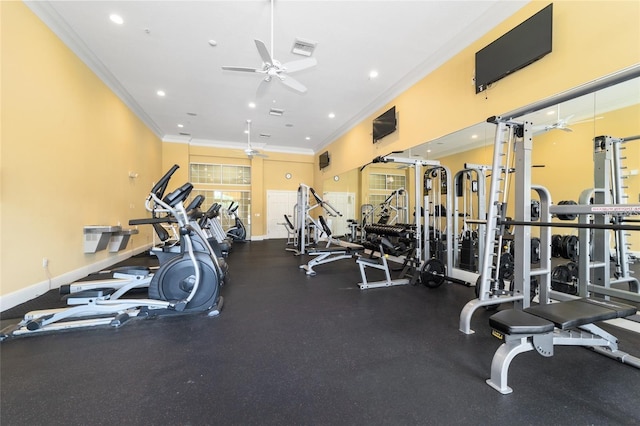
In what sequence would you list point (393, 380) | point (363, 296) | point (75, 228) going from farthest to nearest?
point (75, 228) < point (363, 296) < point (393, 380)

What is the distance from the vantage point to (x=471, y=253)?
4.01 meters

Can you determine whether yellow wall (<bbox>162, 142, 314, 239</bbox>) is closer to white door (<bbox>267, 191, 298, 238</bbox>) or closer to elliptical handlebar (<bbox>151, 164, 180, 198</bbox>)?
white door (<bbox>267, 191, 298, 238</bbox>)

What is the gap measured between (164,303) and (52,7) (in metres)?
4.14

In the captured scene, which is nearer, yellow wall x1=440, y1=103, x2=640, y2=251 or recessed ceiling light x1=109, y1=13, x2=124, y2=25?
yellow wall x1=440, y1=103, x2=640, y2=251

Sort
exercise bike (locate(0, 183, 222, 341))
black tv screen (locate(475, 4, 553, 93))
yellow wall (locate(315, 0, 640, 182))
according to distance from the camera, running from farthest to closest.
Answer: black tv screen (locate(475, 4, 553, 93))
exercise bike (locate(0, 183, 222, 341))
yellow wall (locate(315, 0, 640, 182))

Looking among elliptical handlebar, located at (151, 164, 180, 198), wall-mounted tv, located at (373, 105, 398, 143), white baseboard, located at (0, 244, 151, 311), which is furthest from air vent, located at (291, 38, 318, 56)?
white baseboard, located at (0, 244, 151, 311)

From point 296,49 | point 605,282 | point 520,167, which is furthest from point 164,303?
point 605,282

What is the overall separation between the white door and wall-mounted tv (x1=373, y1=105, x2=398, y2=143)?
207 inches

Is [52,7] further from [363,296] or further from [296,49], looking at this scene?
[363,296]

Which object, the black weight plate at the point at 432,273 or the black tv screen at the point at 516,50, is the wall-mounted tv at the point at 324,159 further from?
the black weight plate at the point at 432,273

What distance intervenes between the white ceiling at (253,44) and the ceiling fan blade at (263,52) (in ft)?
2.24

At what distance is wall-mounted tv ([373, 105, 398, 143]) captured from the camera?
17.8 ft

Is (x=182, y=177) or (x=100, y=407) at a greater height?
(x=182, y=177)

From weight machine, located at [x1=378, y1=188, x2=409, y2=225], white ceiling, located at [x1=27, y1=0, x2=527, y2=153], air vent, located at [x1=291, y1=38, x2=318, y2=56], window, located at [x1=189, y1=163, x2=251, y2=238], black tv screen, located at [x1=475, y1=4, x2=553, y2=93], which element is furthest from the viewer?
window, located at [x1=189, y1=163, x2=251, y2=238]
